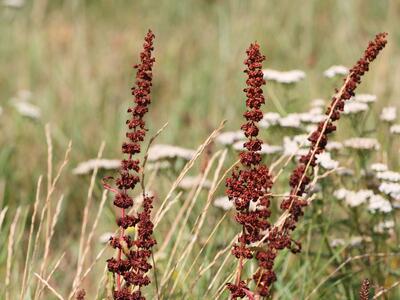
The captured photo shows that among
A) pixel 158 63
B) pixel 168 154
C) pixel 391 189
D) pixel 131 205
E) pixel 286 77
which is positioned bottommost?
pixel 131 205

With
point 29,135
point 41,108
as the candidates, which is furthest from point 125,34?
point 29,135

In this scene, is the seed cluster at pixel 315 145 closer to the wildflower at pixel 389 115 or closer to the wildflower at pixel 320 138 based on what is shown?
the wildflower at pixel 320 138

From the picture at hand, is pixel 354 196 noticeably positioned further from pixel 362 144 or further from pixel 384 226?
pixel 362 144

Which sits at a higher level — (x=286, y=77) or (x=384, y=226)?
(x=286, y=77)

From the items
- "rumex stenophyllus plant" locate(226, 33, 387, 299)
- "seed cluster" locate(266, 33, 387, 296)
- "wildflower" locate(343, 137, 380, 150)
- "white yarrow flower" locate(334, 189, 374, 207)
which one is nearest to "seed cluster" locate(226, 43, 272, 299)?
"rumex stenophyllus plant" locate(226, 33, 387, 299)

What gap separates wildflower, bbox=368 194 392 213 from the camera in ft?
10.2

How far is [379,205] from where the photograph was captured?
312cm

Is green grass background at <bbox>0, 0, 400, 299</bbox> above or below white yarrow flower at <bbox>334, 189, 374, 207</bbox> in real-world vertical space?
above

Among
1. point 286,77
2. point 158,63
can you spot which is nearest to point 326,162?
point 286,77

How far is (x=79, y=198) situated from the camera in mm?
4824

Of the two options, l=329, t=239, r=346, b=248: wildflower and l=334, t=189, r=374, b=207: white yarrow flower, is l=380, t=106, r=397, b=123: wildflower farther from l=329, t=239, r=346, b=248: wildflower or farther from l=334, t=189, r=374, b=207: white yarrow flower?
l=329, t=239, r=346, b=248: wildflower

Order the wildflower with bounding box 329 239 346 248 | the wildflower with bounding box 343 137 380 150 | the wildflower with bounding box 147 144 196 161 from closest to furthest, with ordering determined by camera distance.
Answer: the wildflower with bounding box 329 239 346 248
the wildflower with bounding box 343 137 380 150
the wildflower with bounding box 147 144 196 161

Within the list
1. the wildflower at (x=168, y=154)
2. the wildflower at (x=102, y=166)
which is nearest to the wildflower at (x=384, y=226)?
the wildflower at (x=168, y=154)

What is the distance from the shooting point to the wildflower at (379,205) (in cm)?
310
